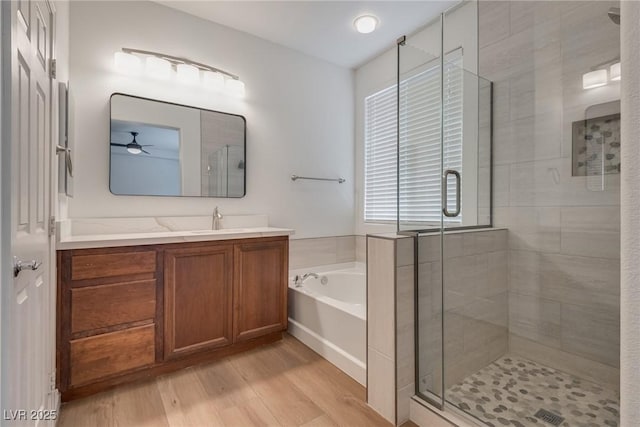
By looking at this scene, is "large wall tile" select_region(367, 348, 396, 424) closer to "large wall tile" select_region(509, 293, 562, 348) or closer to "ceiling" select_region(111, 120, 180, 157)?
"large wall tile" select_region(509, 293, 562, 348)

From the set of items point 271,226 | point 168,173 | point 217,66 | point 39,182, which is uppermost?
point 217,66

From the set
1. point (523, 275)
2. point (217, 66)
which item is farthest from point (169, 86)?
point (523, 275)

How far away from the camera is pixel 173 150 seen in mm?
2338

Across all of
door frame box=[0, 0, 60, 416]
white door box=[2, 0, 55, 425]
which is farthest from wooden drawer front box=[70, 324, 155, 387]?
door frame box=[0, 0, 60, 416]

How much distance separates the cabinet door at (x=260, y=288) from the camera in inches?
82.8

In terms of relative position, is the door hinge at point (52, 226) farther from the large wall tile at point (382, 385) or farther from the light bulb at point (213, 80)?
the large wall tile at point (382, 385)

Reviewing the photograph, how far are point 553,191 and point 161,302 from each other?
8.35 ft

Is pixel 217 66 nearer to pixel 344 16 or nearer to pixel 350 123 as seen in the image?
Result: pixel 344 16

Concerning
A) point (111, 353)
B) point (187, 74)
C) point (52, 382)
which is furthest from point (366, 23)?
point (52, 382)

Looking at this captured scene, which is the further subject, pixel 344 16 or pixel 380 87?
pixel 380 87

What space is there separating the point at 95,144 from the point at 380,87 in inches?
99.7

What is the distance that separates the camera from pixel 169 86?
7.69 feet

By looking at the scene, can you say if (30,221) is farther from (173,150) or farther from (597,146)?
(597,146)

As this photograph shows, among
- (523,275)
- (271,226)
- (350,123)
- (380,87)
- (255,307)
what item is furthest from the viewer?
(350,123)
